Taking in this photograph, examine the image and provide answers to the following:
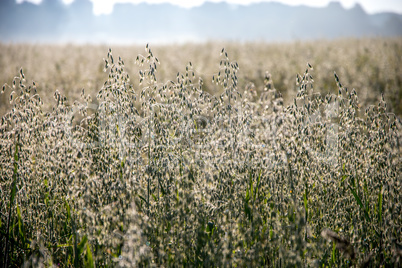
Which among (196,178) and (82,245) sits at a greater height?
(196,178)

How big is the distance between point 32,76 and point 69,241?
35.6ft

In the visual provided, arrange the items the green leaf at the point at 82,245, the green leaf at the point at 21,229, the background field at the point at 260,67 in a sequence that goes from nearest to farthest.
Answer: the green leaf at the point at 82,245
the green leaf at the point at 21,229
the background field at the point at 260,67

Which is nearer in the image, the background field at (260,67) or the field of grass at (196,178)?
the field of grass at (196,178)

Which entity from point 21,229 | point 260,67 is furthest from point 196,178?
point 260,67

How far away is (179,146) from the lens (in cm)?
281

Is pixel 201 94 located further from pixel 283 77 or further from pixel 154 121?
pixel 283 77

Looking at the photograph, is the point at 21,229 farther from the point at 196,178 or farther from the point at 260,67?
the point at 260,67

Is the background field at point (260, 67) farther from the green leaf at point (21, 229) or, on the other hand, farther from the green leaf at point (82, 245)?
the green leaf at point (82, 245)

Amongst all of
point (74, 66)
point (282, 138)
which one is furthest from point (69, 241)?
point (74, 66)

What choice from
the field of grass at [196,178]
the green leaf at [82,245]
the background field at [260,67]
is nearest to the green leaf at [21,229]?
the field of grass at [196,178]

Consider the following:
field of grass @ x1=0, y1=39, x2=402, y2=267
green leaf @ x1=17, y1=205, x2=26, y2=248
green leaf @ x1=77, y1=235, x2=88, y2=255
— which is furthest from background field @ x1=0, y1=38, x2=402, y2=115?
green leaf @ x1=77, y1=235, x2=88, y2=255

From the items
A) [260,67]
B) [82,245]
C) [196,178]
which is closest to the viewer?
[82,245]

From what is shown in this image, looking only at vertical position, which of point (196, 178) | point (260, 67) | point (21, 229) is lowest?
point (21, 229)

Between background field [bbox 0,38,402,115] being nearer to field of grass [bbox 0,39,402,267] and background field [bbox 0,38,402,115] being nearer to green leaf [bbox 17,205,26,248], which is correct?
field of grass [bbox 0,39,402,267]
